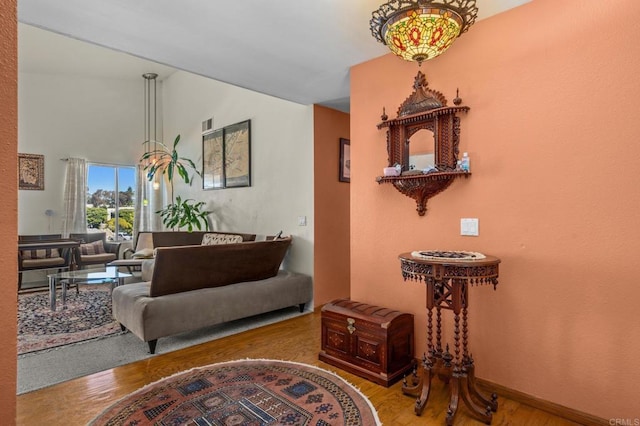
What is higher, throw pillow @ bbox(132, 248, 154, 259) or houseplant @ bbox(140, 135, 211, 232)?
houseplant @ bbox(140, 135, 211, 232)

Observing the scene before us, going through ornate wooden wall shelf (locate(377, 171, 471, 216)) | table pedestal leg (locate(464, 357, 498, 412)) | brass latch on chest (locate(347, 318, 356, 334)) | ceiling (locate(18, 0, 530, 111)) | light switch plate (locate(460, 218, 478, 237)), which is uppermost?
ceiling (locate(18, 0, 530, 111))

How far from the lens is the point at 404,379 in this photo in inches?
95.0

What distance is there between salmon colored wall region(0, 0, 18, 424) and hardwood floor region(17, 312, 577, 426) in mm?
1789

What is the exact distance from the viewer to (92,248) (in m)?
6.70

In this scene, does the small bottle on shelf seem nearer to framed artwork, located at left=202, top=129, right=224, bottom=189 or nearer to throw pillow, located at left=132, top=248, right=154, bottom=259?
framed artwork, located at left=202, top=129, right=224, bottom=189

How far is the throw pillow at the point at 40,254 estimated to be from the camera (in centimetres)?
575

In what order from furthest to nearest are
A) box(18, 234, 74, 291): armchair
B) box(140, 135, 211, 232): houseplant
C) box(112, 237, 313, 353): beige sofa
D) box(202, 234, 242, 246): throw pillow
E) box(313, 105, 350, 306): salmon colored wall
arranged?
box(140, 135, 211, 232): houseplant
box(18, 234, 74, 291): armchair
box(202, 234, 242, 246): throw pillow
box(313, 105, 350, 306): salmon colored wall
box(112, 237, 313, 353): beige sofa

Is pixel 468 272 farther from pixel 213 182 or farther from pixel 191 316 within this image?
pixel 213 182

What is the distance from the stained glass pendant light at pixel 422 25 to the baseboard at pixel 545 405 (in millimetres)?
2218

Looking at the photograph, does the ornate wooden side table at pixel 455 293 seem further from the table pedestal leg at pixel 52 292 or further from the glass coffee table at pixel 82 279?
the table pedestal leg at pixel 52 292

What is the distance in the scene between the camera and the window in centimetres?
728

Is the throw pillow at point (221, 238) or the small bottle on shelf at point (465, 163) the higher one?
the small bottle on shelf at point (465, 163)

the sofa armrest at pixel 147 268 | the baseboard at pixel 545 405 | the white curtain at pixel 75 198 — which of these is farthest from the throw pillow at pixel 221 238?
the baseboard at pixel 545 405

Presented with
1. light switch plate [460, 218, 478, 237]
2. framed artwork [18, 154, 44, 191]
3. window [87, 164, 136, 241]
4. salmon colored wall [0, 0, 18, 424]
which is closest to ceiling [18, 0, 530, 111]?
light switch plate [460, 218, 478, 237]
